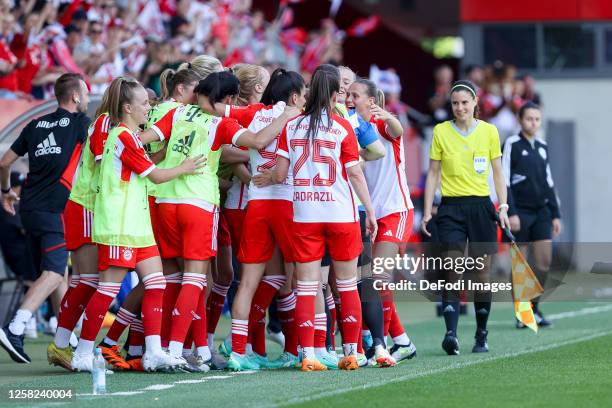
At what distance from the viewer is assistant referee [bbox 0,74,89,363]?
11.1 metres

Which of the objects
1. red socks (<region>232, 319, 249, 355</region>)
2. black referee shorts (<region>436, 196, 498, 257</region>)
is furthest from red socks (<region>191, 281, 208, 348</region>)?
black referee shorts (<region>436, 196, 498, 257</region>)

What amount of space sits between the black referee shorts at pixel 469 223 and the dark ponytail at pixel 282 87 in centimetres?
191

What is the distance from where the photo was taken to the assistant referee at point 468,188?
11422 mm

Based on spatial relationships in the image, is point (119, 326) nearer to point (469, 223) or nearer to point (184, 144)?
point (184, 144)

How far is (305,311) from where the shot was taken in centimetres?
979

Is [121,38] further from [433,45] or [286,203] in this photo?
[433,45]

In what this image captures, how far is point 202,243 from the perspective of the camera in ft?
32.8

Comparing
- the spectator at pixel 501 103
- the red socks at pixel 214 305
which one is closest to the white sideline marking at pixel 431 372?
the red socks at pixel 214 305

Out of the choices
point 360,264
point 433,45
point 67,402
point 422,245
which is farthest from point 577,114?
point 67,402

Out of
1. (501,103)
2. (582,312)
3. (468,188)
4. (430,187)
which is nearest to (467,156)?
(468,188)

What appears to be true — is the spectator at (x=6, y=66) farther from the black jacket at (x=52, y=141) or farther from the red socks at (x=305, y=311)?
the red socks at (x=305, y=311)

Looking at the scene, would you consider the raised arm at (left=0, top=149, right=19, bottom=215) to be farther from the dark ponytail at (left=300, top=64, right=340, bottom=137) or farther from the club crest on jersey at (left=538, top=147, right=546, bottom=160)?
the club crest on jersey at (left=538, top=147, right=546, bottom=160)

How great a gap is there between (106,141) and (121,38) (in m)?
8.19

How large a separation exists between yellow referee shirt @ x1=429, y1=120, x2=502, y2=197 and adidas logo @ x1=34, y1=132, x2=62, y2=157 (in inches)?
119
